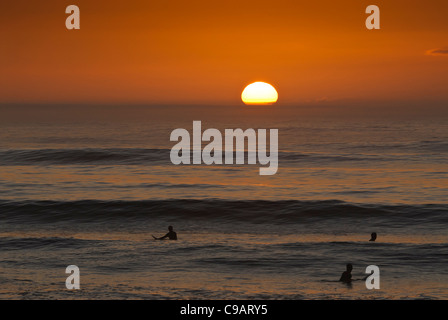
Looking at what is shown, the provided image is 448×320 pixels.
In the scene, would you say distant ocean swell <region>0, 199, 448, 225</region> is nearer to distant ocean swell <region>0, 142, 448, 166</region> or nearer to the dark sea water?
the dark sea water

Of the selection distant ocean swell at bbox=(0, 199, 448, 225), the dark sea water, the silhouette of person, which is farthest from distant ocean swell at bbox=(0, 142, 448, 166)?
the silhouette of person

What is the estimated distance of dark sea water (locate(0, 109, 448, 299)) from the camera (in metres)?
19.4

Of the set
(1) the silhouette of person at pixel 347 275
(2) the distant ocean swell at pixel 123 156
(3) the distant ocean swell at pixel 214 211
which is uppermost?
(2) the distant ocean swell at pixel 123 156

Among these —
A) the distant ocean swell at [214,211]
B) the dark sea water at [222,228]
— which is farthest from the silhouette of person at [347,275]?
the distant ocean swell at [214,211]

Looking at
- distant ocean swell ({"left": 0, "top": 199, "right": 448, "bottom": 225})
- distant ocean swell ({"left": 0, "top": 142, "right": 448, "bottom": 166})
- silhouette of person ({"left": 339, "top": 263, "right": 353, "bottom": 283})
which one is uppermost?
distant ocean swell ({"left": 0, "top": 142, "right": 448, "bottom": 166})

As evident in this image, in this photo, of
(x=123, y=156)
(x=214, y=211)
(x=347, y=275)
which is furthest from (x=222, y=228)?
(x=123, y=156)

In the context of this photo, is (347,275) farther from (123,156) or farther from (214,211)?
(123,156)

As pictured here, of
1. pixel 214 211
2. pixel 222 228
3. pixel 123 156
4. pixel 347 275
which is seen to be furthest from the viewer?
pixel 123 156

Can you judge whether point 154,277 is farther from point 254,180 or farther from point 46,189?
point 254,180

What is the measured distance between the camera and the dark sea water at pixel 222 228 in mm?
19406

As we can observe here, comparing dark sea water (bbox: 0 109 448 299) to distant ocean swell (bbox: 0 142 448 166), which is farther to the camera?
distant ocean swell (bbox: 0 142 448 166)

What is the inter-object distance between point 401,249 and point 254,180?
85.4 feet

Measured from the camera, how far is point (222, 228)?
31.9m

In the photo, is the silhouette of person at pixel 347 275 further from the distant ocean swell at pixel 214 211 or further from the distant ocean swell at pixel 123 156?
the distant ocean swell at pixel 123 156
